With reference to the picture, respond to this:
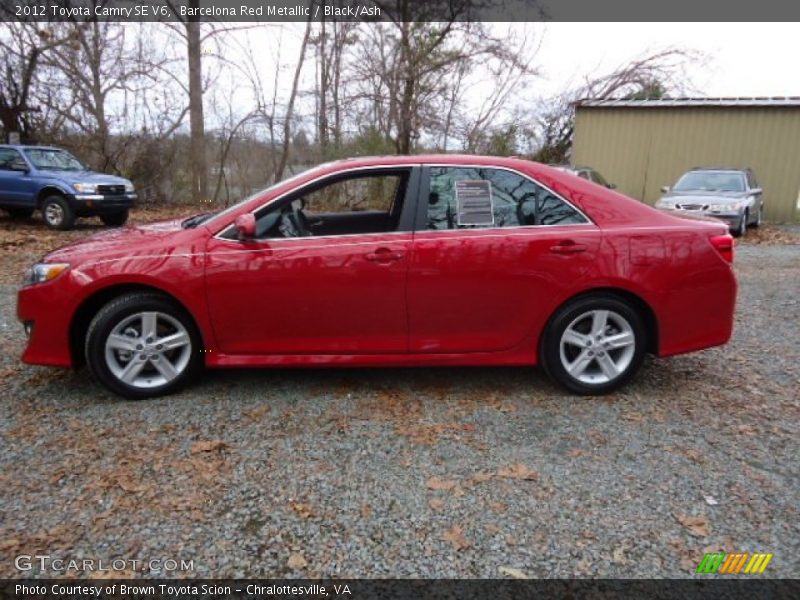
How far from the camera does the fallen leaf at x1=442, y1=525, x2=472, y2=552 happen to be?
7.14 feet

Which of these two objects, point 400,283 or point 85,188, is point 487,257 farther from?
point 85,188

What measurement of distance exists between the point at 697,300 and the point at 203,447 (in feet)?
10.5

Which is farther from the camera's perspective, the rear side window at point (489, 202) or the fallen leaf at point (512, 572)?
the rear side window at point (489, 202)

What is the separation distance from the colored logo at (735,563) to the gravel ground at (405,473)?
38 millimetres

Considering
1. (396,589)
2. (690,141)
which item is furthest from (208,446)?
(690,141)

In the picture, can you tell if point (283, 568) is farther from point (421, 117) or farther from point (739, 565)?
point (421, 117)

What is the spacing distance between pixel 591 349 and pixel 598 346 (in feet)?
0.16

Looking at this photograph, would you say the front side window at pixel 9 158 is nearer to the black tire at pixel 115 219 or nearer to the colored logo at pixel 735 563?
the black tire at pixel 115 219

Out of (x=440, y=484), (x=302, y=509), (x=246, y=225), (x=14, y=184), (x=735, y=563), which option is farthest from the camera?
(x=14, y=184)

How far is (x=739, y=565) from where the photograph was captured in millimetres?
2086

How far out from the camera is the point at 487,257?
10.8 ft

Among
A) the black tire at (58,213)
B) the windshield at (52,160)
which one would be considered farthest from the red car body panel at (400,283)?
the windshield at (52,160)

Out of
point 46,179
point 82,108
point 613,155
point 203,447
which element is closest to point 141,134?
point 82,108

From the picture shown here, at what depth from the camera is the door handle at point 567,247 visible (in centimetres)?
332
